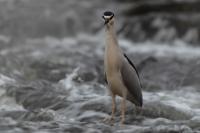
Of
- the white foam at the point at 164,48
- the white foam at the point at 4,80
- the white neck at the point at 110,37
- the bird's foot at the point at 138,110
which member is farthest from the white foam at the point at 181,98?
the white foam at the point at 164,48

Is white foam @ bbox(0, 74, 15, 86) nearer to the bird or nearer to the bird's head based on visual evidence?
the bird

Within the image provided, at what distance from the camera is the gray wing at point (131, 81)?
756 centimetres

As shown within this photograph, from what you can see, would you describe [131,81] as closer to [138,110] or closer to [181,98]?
[138,110]

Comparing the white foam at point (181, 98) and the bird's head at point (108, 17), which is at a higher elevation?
the bird's head at point (108, 17)

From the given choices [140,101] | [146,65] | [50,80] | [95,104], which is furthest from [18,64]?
[140,101]

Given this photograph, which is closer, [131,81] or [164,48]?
[131,81]

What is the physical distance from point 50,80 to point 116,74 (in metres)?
2.69

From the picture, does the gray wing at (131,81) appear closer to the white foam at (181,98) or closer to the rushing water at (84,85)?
the rushing water at (84,85)

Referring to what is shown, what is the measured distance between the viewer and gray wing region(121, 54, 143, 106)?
7559 millimetres

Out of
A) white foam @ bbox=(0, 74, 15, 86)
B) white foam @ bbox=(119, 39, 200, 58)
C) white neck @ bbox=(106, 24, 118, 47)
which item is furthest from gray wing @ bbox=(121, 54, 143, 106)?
white foam @ bbox=(119, 39, 200, 58)

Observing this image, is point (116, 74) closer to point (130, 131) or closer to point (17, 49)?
point (130, 131)

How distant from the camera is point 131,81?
25.1 feet

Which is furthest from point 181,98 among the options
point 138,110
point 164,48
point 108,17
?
point 164,48

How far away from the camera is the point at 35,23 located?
1444 cm
